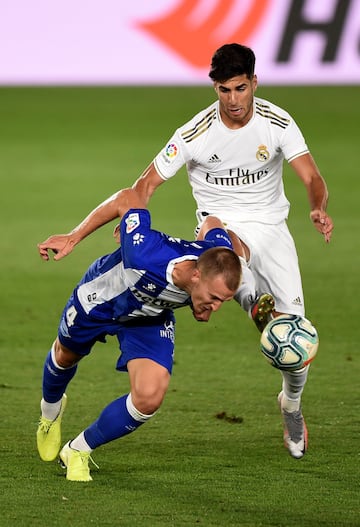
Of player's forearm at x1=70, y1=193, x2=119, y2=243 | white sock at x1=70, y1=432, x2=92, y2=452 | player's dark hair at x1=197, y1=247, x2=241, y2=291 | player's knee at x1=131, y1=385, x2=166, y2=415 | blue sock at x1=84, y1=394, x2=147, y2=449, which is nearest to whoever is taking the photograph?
player's dark hair at x1=197, y1=247, x2=241, y2=291

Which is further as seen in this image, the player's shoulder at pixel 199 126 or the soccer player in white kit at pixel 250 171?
the player's shoulder at pixel 199 126

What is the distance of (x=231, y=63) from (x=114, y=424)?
2.16 meters

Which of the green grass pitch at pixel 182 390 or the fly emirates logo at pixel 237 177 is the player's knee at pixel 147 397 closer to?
the green grass pitch at pixel 182 390

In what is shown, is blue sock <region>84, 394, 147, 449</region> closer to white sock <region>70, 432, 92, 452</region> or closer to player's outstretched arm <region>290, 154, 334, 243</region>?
white sock <region>70, 432, 92, 452</region>

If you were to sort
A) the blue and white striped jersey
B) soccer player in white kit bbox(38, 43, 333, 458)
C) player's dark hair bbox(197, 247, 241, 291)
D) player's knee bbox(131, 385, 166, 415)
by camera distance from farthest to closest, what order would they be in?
soccer player in white kit bbox(38, 43, 333, 458) → player's knee bbox(131, 385, 166, 415) → the blue and white striped jersey → player's dark hair bbox(197, 247, 241, 291)

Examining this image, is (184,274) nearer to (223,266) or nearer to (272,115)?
(223,266)

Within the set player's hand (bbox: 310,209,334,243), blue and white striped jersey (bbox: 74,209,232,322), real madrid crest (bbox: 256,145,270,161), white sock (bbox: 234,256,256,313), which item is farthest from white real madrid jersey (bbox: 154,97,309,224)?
blue and white striped jersey (bbox: 74,209,232,322)

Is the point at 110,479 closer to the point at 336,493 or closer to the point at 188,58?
the point at 336,493

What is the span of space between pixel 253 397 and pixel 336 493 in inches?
82.0

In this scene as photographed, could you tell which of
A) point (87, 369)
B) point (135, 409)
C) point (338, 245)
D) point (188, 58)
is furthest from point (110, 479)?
point (188, 58)

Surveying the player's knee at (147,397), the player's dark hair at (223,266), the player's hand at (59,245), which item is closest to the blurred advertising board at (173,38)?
the player's hand at (59,245)

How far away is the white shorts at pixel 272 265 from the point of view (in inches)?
285

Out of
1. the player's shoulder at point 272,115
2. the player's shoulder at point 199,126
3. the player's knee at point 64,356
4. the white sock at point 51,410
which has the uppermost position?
the player's shoulder at point 272,115

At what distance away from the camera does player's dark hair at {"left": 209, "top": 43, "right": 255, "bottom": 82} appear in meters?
6.96
